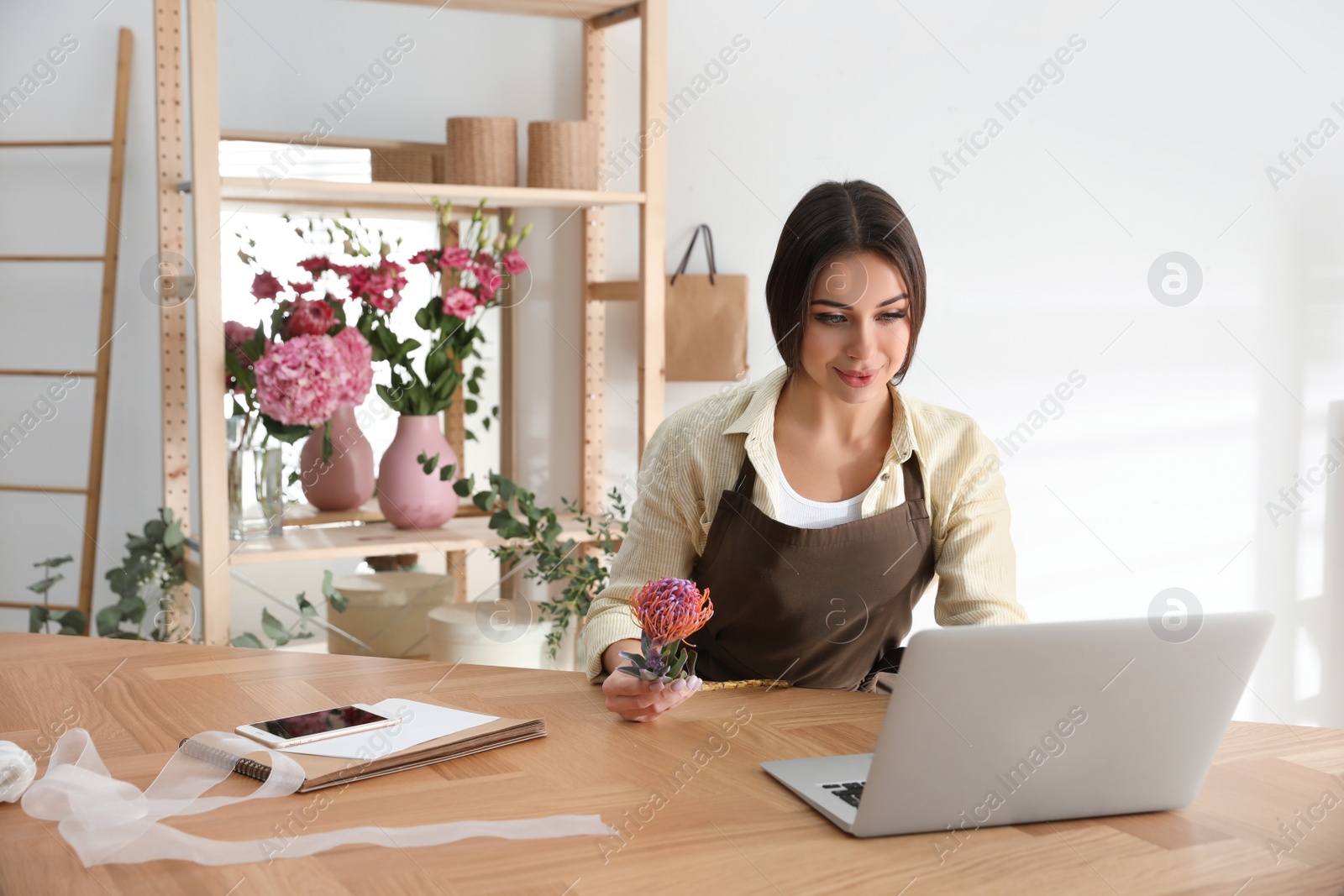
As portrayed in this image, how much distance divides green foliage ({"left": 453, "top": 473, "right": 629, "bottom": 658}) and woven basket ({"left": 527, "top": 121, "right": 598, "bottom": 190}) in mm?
699

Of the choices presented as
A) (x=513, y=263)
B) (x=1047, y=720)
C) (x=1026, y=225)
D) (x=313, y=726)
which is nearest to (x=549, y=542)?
(x=513, y=263)

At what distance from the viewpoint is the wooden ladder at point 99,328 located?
9.70 feet

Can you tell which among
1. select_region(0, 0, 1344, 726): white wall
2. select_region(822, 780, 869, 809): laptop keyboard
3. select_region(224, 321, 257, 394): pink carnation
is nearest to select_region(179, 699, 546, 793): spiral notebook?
select_region(822, 780, 869, 809): laptop keyboard

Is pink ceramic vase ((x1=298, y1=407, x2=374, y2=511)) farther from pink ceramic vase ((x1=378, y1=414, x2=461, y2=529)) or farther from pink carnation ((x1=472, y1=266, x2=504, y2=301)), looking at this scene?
pink carnation ((x1=472, y1=266, x2=504, y2=301))

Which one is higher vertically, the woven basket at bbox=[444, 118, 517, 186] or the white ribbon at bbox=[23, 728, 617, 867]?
the woven basket at bbox=[444, 118, 517, 186]

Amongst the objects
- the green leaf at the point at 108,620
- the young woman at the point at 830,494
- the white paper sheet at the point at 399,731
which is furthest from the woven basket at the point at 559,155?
the white paper sheet at the point at 399,731

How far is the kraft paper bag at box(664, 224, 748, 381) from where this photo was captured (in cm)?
304

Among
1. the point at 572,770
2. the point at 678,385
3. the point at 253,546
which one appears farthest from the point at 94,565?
the point at 572,770

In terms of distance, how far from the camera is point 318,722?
1.36m

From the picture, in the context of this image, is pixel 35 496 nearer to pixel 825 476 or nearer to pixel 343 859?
pixel 825 476

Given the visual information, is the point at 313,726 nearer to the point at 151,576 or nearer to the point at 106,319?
the point at 151,576

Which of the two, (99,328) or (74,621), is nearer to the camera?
(74,621)

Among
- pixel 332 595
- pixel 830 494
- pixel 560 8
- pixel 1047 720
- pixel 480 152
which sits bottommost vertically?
pixel 332 595

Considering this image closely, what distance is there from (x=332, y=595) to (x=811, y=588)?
1364 mm
